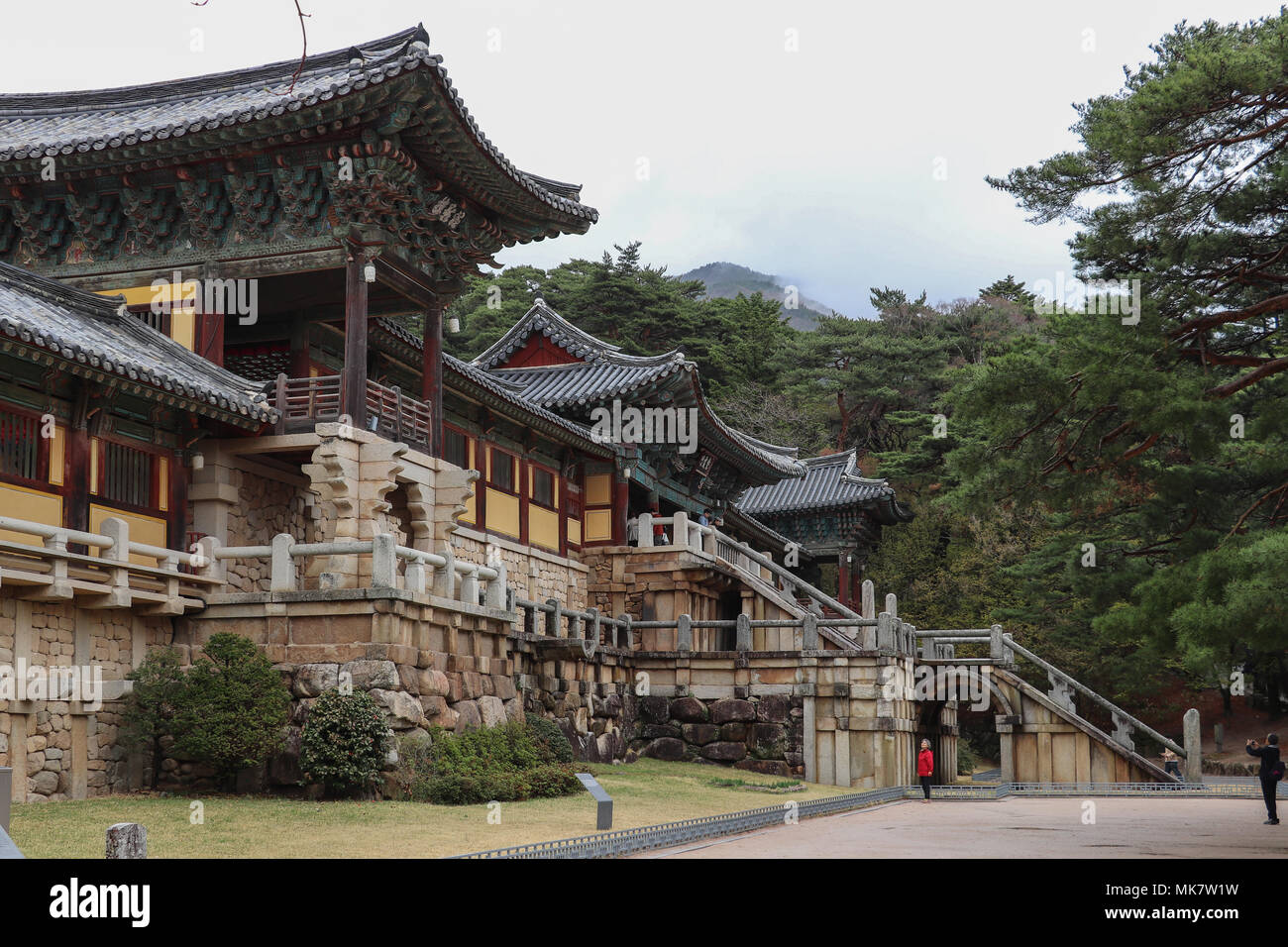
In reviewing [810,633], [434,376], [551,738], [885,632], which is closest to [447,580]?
[551,738]

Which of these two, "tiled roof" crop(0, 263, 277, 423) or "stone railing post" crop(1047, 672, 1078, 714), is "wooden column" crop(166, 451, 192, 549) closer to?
"tiled roof" crop(0, 263, 277, 423)

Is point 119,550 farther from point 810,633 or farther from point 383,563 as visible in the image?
point 810,633

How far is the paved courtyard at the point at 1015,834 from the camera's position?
45.0 feet

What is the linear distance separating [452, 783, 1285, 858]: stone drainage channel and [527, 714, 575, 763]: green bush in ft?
12.8

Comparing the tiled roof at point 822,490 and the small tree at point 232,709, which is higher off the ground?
the tiled roof at point 822,490

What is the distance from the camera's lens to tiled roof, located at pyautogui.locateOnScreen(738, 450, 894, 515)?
47062 mm

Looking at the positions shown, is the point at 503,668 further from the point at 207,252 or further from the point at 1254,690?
the point at 1254,690

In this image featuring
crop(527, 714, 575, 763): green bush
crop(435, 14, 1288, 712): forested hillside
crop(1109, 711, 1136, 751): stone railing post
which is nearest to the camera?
crop(435, 14, 1288, 712): forested hillside

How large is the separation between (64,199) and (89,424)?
573cm

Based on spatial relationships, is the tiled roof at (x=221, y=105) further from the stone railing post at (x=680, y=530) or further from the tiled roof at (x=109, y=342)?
the stone railing post at (x=680, y=530)

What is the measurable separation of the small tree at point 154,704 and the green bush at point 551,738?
590 centimetres

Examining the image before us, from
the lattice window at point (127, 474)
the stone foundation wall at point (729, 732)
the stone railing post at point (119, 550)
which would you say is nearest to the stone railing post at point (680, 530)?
the stone foundation wall at point (729, 732)

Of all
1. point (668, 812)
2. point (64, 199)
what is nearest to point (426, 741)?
point (668, 812)

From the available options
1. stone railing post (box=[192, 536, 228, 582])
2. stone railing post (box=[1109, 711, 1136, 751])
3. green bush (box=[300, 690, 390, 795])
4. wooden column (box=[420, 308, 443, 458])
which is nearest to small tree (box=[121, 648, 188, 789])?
stone railing post (box=[192, 536, 228, 582])
